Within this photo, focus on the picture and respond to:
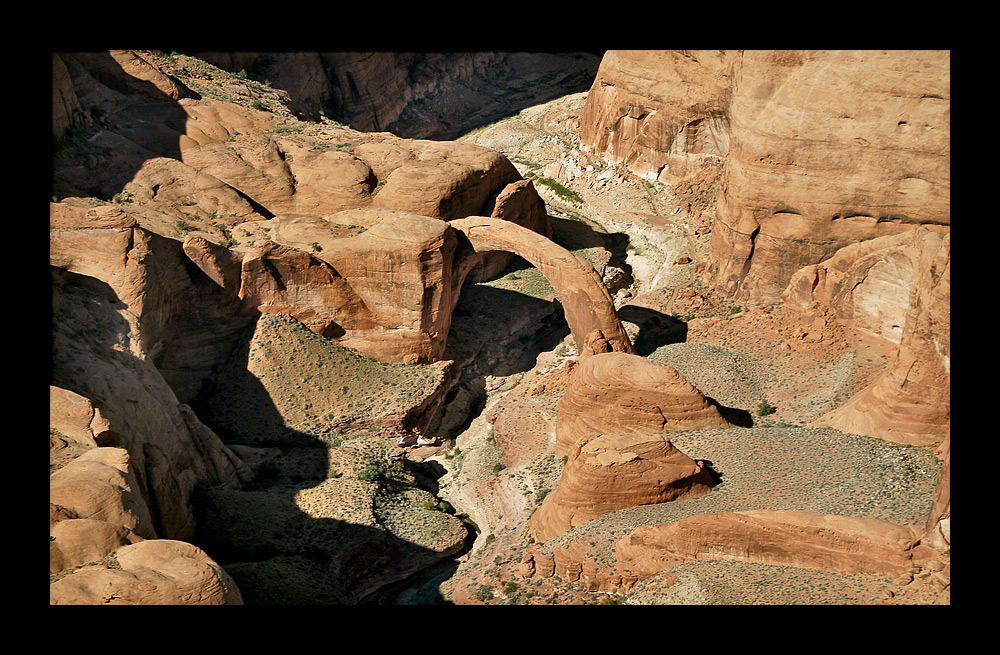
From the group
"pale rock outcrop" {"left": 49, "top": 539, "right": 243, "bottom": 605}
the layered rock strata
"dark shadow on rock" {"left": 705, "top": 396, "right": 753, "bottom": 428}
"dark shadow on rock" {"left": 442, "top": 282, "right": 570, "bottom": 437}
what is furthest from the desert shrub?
"pale rock outcrop" {"left": 49, "top": 539, "right": 243, "bottom": 605}

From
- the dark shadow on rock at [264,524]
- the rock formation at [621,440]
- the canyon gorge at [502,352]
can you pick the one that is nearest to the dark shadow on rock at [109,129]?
the canyon gorge at [502,352]

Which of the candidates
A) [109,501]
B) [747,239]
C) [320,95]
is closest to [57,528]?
[109,501]

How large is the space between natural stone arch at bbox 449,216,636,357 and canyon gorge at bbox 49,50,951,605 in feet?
0.45

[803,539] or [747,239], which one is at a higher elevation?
[747,239]

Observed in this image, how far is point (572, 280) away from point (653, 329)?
5.09 metres

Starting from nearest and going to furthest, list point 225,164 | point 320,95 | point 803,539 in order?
point 803,539
point 225,164
point 320,95

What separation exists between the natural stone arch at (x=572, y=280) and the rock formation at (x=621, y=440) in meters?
2.70

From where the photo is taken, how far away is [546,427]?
31.3 metres

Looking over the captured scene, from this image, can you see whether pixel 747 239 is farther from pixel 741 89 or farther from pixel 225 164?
pixel 225 164

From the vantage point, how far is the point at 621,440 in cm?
2538

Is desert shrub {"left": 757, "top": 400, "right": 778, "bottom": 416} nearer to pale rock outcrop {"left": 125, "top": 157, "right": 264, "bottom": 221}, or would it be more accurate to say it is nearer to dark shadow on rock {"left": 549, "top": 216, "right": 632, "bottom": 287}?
dark shadow on rock {"left": 549, "top": 216, "right": 632, "bottom": 287}

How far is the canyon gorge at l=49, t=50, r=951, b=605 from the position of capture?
21953 mm

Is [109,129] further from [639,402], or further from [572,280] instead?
[639,402]

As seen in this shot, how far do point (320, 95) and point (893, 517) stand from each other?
151 feet
